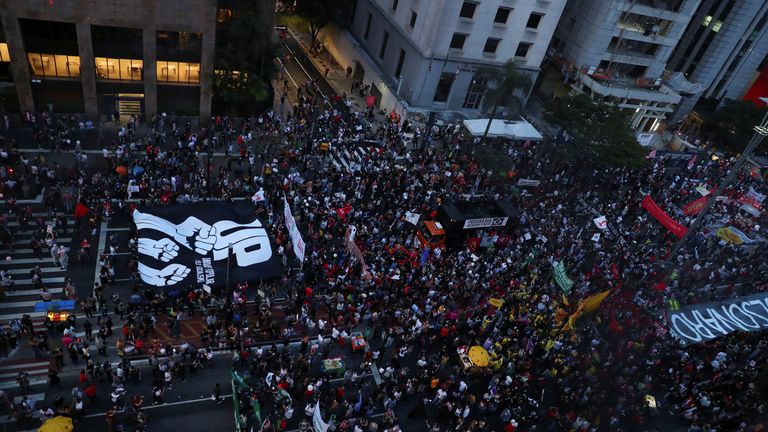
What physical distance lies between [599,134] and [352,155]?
2162 centimetres

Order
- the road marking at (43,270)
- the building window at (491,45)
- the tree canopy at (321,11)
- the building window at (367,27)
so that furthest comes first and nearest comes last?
the building window at (367,27)
the tree canopy at (321,11)
the building window at (491,45)
the road marking at (43,270)

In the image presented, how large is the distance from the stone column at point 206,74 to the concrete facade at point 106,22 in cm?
7

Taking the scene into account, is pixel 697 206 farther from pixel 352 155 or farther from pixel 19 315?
pixel 19 315

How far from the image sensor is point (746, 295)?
35656 millimetres

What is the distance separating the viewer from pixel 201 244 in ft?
91.1

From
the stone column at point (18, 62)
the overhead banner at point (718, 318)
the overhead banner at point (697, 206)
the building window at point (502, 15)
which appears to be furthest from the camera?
the building window at point (502, 15)

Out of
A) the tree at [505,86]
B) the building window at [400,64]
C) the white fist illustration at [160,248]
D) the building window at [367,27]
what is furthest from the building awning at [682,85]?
the white fist illustration at [160,248]

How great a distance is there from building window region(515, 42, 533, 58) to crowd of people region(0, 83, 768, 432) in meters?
15.1

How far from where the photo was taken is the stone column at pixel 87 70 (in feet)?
116

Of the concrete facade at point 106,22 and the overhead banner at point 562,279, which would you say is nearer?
the overhead banner at point 562,279

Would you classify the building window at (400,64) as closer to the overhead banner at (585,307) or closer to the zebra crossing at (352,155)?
the zebra crossing at (352,155)

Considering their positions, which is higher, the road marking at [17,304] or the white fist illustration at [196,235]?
the white fist illustration at [196,235]

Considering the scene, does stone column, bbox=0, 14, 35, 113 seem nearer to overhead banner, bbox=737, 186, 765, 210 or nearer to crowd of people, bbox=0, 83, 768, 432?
crowd of people, bbox=0, 83, 768, 432

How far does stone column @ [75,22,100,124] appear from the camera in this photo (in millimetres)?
35281
